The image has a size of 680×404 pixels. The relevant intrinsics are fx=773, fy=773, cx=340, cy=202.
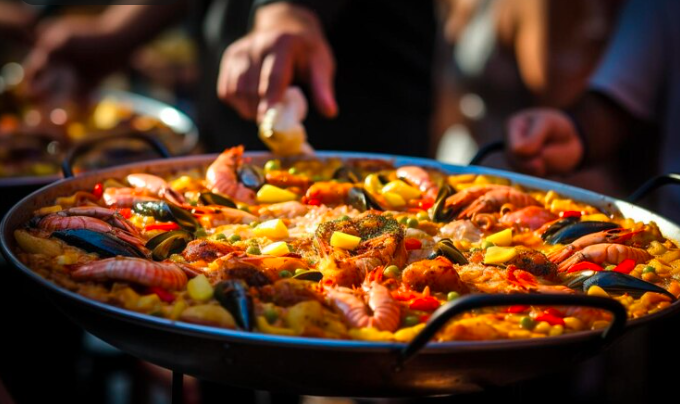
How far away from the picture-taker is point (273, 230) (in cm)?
223

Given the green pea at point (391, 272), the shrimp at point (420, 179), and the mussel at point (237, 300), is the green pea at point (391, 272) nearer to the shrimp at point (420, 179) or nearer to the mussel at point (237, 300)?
the mussel at point (237, 300)

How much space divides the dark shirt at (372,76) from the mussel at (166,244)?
2384mm

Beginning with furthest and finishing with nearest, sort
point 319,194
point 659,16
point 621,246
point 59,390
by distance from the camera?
1. point 659,16
2. point 59,390
3. point 319,194
4. point 621,246

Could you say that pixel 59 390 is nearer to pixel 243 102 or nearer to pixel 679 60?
pixel 243 102

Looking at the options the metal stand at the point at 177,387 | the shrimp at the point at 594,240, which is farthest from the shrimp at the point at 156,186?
the shrimp at the point at 594,240

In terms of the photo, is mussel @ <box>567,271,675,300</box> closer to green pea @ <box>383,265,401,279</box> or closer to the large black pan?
the large black pan

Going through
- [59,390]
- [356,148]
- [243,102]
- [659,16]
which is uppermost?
[659,16]

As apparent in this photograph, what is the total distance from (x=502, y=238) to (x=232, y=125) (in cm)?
268

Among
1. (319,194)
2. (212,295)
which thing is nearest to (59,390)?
(319,194)

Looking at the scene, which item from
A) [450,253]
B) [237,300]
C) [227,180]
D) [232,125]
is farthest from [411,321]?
[232,125]

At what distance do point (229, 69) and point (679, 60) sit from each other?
95.6 inches

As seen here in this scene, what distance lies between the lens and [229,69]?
316cm

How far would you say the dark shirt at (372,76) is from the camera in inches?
171

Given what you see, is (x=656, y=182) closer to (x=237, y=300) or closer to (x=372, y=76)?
(x=237, y=300)
